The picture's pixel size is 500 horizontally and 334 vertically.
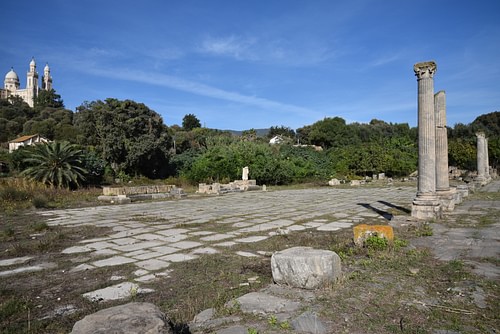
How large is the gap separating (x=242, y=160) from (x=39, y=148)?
14141mm

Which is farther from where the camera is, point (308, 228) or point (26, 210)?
point (26, 210)

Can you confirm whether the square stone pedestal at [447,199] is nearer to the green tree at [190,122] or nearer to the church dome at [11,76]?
the green tree at [190,122]

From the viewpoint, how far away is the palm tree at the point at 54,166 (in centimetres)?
1892

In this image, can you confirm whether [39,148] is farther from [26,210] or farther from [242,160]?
[242,160]

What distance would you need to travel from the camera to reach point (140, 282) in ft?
14.6

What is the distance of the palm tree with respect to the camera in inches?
745

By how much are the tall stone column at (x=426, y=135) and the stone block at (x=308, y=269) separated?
6392 mm

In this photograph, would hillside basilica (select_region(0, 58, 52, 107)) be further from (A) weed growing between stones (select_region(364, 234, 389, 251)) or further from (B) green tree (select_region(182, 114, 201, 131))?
(A) weed growing between stones (select_region(364, 234, 389, 251))

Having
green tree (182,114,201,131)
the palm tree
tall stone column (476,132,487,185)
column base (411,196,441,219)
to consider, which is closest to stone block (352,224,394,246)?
column base (411,196,441,219)

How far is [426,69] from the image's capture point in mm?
9453

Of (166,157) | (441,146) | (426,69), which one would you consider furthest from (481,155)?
(166,157)

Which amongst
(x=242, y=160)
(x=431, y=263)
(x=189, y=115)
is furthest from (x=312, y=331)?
(x=189, y=115)

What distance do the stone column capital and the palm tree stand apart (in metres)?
18.0

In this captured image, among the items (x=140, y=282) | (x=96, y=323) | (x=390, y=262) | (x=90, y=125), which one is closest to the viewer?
(x=96, y=323)
